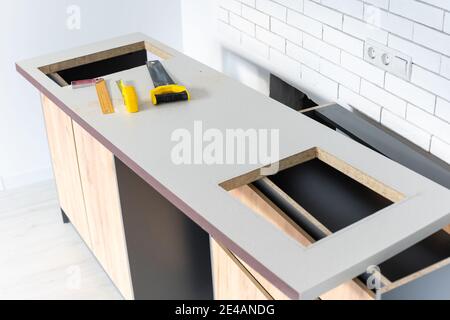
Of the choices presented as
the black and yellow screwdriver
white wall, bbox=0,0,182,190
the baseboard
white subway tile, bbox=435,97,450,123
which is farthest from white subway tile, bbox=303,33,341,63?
the baseboard

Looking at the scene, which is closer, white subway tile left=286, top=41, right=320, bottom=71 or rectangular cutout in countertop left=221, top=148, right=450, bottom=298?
rectangular cutout in countertop left=221, top=148, right=450, bottom=298

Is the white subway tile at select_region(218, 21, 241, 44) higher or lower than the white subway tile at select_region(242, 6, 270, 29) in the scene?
lower

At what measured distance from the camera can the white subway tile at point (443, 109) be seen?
205cm

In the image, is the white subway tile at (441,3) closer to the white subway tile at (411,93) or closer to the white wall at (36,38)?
the white subway tile at (411,93)

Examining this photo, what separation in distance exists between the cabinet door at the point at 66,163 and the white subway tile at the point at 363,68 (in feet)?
3.58

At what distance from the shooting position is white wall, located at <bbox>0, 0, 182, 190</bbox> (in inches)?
131

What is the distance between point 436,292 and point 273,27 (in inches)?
63.3

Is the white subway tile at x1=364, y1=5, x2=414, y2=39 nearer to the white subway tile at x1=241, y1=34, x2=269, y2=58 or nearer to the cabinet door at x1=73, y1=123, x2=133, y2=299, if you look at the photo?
the white subway tile at x1=241, y1=34, x2=269, y2=58

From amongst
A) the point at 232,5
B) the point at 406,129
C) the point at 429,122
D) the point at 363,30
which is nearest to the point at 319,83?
the point at 363,30

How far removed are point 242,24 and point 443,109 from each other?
52.6 inches

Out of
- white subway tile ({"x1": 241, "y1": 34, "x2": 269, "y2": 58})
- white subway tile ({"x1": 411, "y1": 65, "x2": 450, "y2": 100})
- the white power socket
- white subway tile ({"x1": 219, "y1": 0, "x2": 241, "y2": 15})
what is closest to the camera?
white subway tile ({"x1": 411, "y1": 65, "x2": 450, "y2": 100})

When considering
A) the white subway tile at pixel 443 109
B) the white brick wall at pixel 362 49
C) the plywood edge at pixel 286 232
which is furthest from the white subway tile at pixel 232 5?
the plywood edge at pixel 286 232

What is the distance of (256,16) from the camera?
→ 3.01m

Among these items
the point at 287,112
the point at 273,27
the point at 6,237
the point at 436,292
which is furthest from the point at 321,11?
the point at 6,237
